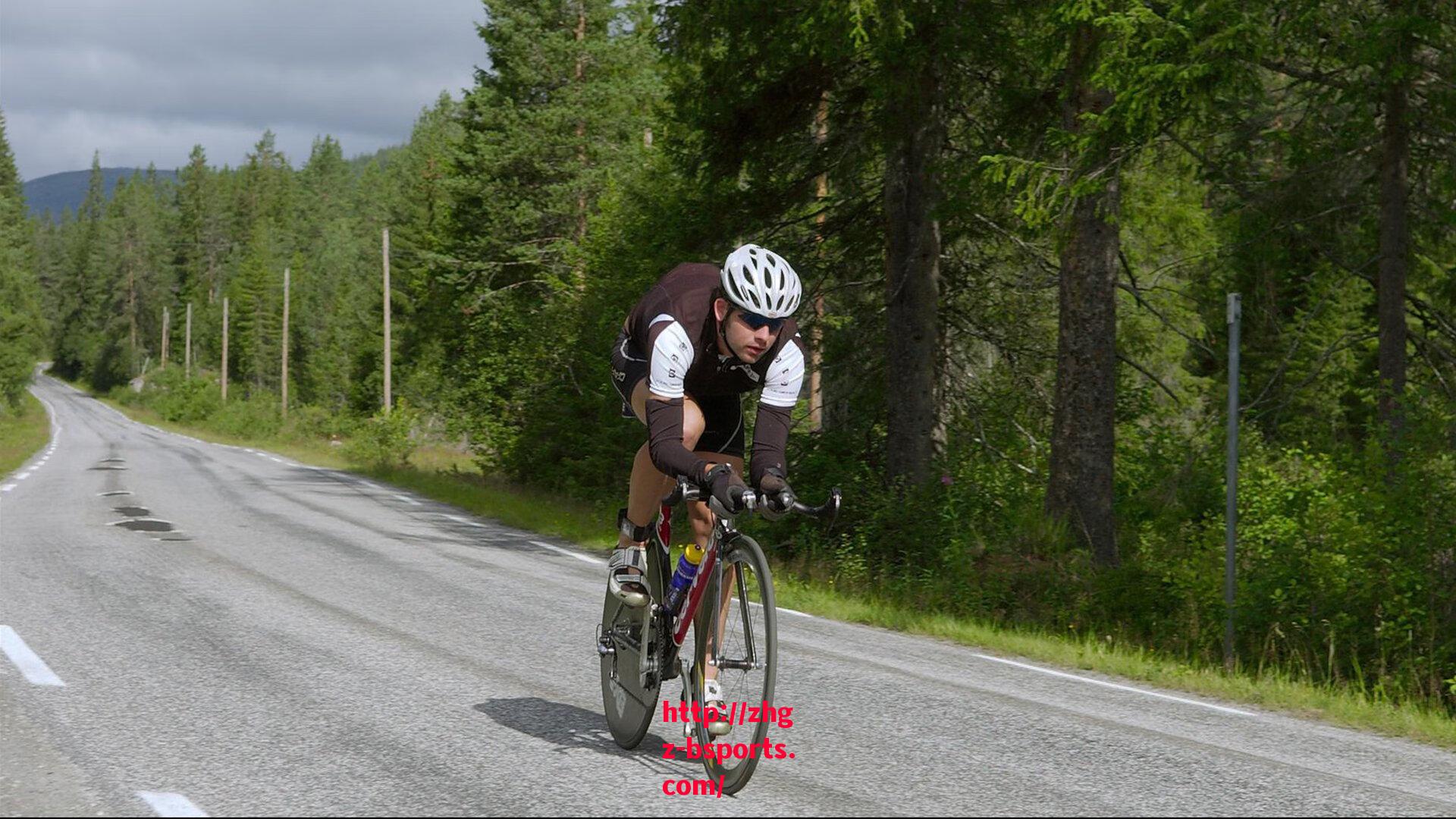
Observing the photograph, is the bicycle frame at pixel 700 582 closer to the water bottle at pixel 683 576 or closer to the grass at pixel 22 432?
the water bottle at pixel 683 576

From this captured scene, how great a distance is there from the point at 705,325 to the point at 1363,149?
481 inches

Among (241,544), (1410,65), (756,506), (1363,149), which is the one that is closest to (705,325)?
(756,506)

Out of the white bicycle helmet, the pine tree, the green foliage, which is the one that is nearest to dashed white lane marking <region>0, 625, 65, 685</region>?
the white bicycle helmet

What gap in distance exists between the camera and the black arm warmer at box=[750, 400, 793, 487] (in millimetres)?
4605

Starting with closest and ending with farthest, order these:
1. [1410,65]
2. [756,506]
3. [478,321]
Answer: [756,506], [1410,65], [478,321]

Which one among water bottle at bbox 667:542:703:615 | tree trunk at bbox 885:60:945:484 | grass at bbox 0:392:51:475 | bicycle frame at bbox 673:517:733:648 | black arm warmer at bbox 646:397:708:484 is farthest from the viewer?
grass at bbox 0:392:51:475

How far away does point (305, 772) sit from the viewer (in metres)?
4.84

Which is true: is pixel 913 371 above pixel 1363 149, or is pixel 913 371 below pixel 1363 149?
below

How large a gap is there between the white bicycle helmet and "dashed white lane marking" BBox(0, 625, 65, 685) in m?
4.38

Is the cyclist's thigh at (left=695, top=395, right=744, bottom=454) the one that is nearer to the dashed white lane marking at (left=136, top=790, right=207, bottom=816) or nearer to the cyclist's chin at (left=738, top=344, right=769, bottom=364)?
the cyclist's chin at (left=738, top=344, right=769, bottom=364)

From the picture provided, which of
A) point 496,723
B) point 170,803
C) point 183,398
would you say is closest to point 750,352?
point 496,723

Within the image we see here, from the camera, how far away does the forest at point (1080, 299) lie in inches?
382

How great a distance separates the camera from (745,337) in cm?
464

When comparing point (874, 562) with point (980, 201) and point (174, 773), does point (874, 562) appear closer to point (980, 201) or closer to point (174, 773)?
point (980, 201)
